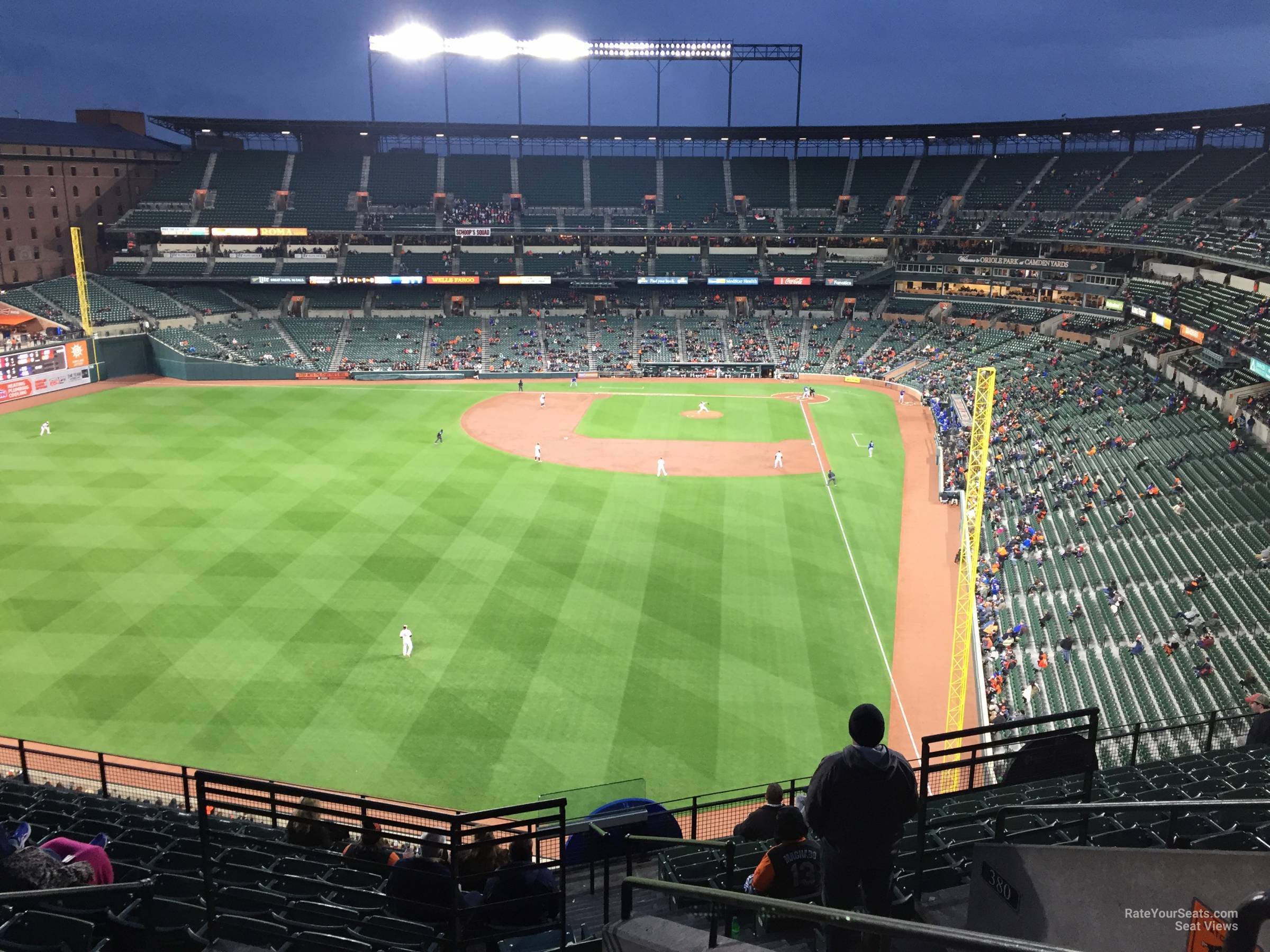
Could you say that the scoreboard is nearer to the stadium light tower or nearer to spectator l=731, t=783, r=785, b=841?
the stadium light tower

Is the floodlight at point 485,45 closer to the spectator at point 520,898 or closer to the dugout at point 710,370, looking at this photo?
the dugout at point 710,370

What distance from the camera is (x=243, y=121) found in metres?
82.2

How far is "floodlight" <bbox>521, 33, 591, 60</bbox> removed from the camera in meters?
76.4

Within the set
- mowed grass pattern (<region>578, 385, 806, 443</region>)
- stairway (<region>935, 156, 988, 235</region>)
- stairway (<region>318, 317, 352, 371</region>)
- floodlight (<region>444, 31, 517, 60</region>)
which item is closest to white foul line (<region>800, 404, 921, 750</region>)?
mowed grass pattern (<region>578, 385, 806, 443</region>)

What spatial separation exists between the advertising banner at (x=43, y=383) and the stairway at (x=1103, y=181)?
76683mm

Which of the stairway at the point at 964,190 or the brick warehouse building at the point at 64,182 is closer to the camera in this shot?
the brick warehouse building at the point at 64,182

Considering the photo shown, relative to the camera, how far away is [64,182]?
7306cm

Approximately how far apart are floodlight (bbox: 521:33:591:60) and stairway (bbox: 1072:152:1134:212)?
144 ft

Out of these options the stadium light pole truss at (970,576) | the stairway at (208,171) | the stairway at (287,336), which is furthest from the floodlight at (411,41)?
the stadium light pole truss at (970,576)

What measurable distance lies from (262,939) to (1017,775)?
7.59m

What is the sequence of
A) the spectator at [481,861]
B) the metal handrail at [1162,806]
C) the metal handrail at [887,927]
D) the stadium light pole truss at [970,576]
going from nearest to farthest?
the metal handrail at [887,927], the metal handrail at [1162,806], the spectator at [481,861], the stadium light pole truss at [970,576]

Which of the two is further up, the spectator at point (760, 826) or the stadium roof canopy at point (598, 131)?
the stadium roof canopy at point (598, 131)

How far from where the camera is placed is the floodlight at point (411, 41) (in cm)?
7656

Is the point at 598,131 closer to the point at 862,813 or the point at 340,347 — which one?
the point at 340,347
